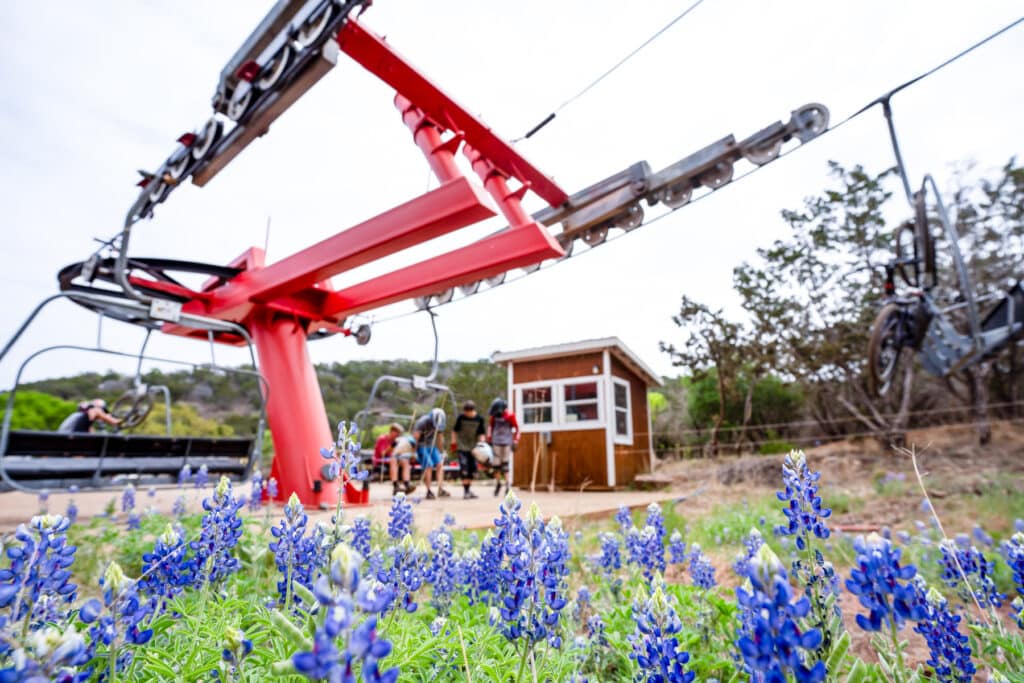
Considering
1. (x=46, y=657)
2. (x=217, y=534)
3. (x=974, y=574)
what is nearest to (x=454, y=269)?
(x=217, y=534)

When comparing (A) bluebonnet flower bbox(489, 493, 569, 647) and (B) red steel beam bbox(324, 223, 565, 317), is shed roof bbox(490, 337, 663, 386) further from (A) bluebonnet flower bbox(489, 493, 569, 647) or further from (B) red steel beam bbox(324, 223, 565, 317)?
(A) bluebonnet flower bbox(489, 493, 569, 647)

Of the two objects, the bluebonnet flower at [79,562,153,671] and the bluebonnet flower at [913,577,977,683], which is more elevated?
the bluebonnet flower at [79,562,153,671]

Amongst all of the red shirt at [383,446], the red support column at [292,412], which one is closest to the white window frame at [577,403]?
the red shirt at [383,446]

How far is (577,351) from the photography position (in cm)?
1186

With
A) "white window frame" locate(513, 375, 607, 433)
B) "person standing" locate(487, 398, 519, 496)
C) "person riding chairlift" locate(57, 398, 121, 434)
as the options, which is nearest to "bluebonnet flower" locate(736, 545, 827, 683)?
"person standing" locate(487, 398, 519, 496)

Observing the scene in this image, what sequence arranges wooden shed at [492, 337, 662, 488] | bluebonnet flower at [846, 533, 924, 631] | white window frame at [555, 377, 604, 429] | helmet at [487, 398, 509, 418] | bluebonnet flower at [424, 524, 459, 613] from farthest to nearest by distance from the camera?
white window frame at [555, 377, 604, 429], wooden shed at [492, 337, 662, 488], helmet at [487, 398, 509, 418], bluebonnet flower at [424, 524, 459, 613], bluebonnet flower at [846, 533, 924, 631]

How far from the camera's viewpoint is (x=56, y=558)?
0.98 meters

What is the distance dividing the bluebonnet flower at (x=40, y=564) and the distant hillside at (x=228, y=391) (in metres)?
7.25

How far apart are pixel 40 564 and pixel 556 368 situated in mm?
11499

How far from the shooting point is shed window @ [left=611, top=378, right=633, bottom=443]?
39.5 feet

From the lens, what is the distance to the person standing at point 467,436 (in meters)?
8.62

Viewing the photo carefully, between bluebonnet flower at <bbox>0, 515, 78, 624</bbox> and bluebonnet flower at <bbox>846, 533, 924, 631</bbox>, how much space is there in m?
1.46

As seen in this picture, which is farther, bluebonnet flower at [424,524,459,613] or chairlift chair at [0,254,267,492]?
chairlift chair at [0,254,267,492]

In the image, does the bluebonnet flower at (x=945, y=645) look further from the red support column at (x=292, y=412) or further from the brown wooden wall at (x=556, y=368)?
the brown wooden wall at (x=556, y=368)
